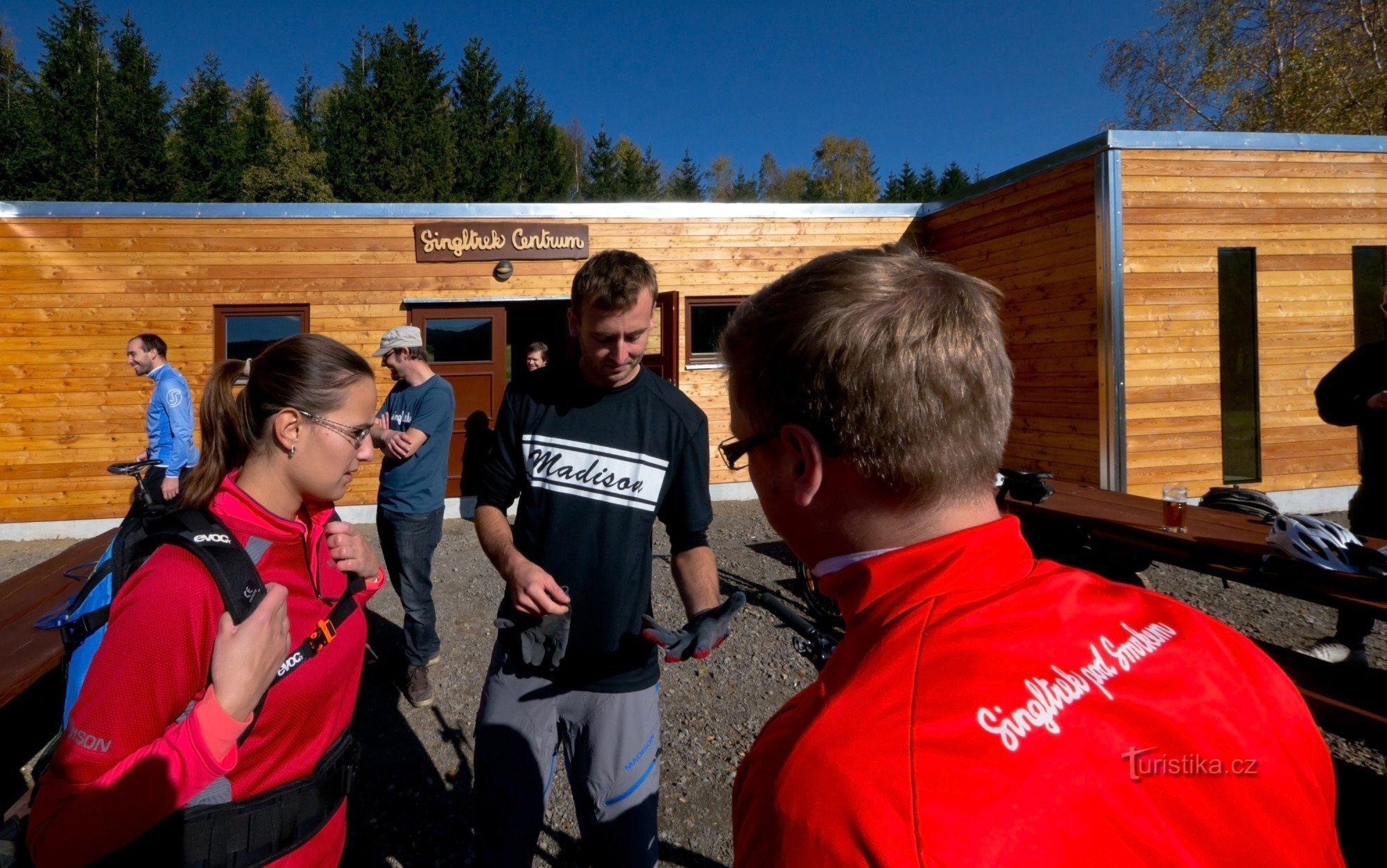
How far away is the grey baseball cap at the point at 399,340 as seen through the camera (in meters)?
4.67

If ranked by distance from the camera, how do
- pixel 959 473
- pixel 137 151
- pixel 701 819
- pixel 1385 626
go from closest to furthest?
pixel 959 473 < pixel 701 819 < pixel 1385 626 < pixel 137 151

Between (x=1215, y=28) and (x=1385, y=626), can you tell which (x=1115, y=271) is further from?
(x=1215, y=28)

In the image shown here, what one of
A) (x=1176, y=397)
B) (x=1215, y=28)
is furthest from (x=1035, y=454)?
(x=1215, y=28)

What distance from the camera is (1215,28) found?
24.8 m

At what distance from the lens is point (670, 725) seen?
398 centimetres

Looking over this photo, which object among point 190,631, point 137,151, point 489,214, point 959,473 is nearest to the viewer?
point 959,473

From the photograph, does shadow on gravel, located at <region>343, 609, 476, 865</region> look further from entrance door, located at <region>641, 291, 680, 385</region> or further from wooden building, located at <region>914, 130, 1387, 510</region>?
wooden building, located at <region>914, 130, 1387, 510</region>

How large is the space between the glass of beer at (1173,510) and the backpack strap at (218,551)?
432 centimetres

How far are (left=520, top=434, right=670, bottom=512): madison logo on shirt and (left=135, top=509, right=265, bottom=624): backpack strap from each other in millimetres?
883

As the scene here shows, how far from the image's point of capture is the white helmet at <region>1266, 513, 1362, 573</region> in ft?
10.1

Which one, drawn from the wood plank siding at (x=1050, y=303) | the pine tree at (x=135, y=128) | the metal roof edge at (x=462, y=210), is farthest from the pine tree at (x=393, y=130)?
the wood plank siding at (x=1050, y=303)

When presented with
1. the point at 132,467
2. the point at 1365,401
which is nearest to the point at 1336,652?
the point at 1365,401

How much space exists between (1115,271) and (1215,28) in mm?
25158

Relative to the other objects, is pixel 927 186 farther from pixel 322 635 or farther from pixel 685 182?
pixel 322 635
